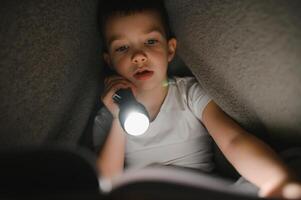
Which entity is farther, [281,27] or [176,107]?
[176,107]

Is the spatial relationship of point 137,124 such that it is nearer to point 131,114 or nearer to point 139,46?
point 131,114

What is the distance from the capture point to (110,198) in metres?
0.48

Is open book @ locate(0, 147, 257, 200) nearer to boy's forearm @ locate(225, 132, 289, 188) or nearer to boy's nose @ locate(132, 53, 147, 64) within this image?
boy's forearm @ locate(225, 132, 289, 188)

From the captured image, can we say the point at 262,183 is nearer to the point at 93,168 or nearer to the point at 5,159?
the point at 93,168

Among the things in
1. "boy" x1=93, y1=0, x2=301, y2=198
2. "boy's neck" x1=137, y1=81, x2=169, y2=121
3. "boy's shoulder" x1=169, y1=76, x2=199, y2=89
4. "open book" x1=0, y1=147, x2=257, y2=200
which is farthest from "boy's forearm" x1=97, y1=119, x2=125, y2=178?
"open book" x1=0, y1=147, x2=257, y2=200

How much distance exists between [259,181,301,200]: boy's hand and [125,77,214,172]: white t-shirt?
1.29ft

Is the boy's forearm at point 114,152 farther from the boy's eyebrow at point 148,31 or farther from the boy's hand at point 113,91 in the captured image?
the boy's eyebrow at point 148,31

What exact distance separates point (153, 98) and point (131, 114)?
0.69 feet

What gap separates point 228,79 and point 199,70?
0.29 feet

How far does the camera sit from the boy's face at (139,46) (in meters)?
0.96

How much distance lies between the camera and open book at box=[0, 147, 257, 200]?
0.50 m

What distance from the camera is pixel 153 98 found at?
108 cm

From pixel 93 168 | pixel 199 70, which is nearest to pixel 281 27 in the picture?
pixel 199 70

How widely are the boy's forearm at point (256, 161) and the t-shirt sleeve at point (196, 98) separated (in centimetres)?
17
